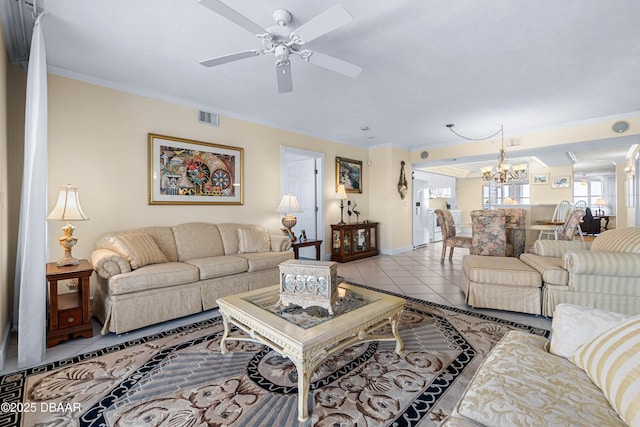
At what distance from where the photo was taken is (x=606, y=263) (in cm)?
240

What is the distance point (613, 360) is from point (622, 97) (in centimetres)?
433

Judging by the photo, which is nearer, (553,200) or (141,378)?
(141,378)

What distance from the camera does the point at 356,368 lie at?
1.94 metres

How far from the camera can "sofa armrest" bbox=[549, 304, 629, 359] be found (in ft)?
4.06

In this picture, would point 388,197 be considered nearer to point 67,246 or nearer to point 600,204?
point 67,246

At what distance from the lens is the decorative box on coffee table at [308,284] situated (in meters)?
1.93

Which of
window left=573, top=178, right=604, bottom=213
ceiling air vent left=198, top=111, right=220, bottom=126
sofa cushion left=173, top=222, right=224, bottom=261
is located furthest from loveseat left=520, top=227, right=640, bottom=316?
window left=573, top=178, right=604, bottom=213

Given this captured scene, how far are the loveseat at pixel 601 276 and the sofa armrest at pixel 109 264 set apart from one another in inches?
151

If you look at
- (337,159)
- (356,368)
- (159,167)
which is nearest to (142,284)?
(159,167)

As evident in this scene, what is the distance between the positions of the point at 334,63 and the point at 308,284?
1.68 m

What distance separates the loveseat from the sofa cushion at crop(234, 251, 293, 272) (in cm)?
275

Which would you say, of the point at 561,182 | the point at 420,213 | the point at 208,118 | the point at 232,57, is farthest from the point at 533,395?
the point at 561,182

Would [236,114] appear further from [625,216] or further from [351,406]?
[625,216]

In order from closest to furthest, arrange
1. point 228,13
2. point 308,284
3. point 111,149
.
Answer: point 228,13, point 308,284, point 111,149
